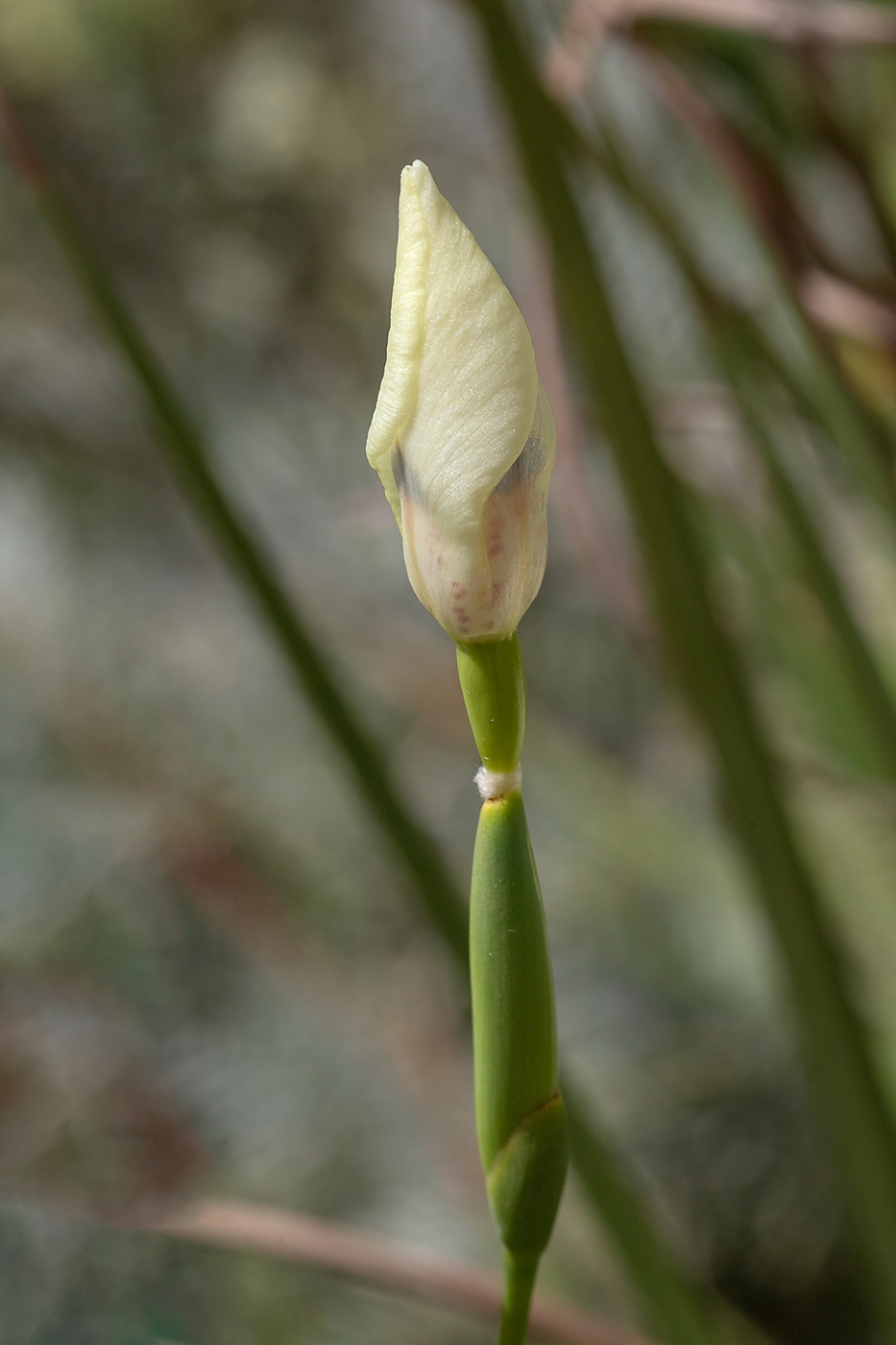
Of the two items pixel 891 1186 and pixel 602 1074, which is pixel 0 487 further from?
pixel 891 1186

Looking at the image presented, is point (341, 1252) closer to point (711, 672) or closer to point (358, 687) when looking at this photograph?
point (711, 672)

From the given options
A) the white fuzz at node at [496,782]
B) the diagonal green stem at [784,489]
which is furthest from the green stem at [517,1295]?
the diagonal green stem at [784,489]

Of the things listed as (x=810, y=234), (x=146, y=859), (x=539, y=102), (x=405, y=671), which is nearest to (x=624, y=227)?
(x=405, y=671)

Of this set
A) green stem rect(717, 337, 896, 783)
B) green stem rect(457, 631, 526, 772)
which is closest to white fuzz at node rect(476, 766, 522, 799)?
green stem rect(457, 631, 526, 772)

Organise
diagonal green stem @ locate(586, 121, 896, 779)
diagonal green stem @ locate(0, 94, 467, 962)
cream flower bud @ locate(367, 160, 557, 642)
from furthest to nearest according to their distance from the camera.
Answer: diagonal green stem @ locate(586, 121, 896, 779) < diagonal green stem @ locate(0, 94, 467, 962) < cream flower bud @ locate(367, 160, 557, 642)

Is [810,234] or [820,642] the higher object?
[810,234]

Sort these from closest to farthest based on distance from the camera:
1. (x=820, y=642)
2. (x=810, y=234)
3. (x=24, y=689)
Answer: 1. (x=810, y=234)
2. (x=820, y=642)
3. (x=24, y=689)

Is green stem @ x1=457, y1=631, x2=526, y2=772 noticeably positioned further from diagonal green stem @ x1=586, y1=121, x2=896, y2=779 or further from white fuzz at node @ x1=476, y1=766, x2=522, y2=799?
diagonal green stem @ x1=586, y1=121, x2=896, y2=779
